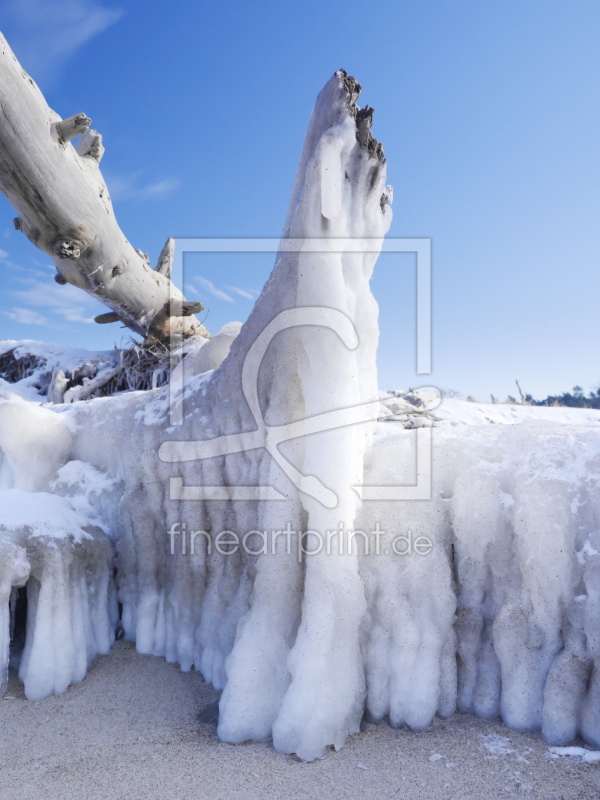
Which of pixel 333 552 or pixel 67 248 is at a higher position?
pixel 67 248

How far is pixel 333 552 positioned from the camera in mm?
2488

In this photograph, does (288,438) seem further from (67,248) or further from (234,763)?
(67,248)

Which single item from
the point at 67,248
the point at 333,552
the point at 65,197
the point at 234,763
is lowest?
the point at 234,763

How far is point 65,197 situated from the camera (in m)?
4.55

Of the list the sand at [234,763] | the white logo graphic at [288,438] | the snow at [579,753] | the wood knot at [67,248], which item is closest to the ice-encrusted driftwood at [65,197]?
the wood knot at [67,248]

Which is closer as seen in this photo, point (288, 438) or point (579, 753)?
point (579, 753)

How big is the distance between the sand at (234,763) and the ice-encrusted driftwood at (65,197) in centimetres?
365

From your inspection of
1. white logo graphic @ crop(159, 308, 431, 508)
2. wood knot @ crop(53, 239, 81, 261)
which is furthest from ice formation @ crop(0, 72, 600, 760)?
wood knot @ crop(53, 239, 81, 261)

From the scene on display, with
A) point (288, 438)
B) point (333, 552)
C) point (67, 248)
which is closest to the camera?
point (333, 552)

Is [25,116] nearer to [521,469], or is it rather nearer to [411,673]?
[521,469]

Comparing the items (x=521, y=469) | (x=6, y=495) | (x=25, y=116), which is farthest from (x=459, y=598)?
(x=25, y=116)

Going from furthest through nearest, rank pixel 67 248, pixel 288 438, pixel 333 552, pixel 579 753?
pixel 67 248 → pixel 288 438 → pixel 333 552 → pixel 579 753

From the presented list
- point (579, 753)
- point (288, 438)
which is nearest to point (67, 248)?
point (288, 438)

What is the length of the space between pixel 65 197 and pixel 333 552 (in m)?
3.82
